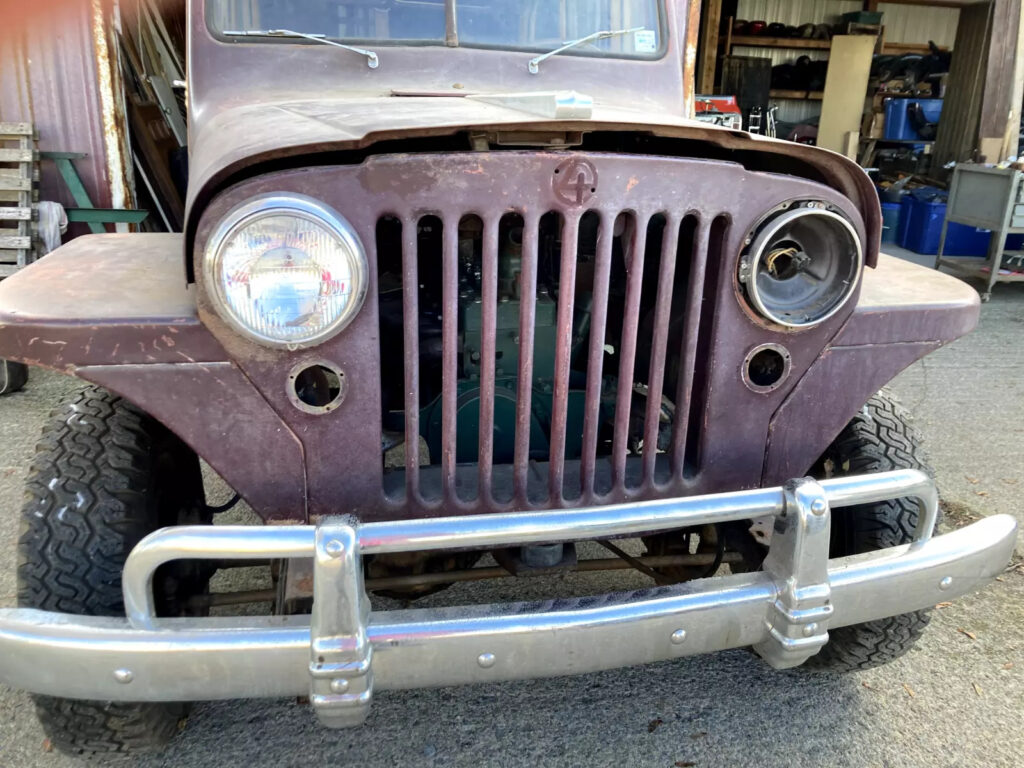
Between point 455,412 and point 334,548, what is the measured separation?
37 centimetres

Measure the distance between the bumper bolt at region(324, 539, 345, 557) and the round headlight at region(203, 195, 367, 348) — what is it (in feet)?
1.20

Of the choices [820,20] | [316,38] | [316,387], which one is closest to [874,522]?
[316,387]

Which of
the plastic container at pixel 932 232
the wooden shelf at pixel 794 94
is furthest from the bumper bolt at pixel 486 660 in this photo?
the wooden shelf at pixel 794 94

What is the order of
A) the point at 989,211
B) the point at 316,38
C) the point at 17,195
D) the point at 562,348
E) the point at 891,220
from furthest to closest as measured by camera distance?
the point at 891,220 → the point at 989,211 → the point at 17,195 → the point at 316,38 → the point at 562,348

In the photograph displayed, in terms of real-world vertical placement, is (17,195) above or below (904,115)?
below

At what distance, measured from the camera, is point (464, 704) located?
2059 millimetres

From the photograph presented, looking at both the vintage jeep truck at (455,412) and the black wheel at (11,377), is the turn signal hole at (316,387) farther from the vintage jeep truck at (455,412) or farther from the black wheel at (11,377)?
the black wheel at (11,377)

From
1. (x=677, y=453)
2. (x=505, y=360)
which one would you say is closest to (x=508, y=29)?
(x=505, y=360)

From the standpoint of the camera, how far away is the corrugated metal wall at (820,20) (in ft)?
38.8

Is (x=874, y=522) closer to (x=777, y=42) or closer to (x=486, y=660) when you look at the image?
(x=486, y=660)

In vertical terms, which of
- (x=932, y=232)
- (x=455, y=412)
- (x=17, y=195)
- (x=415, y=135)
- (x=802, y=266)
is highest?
(x=415, y=135)

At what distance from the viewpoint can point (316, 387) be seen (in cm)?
156

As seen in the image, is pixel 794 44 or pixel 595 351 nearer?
pixel 595 351

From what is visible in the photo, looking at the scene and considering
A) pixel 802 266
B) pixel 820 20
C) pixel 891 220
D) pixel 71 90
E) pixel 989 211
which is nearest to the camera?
pixel 802 266
